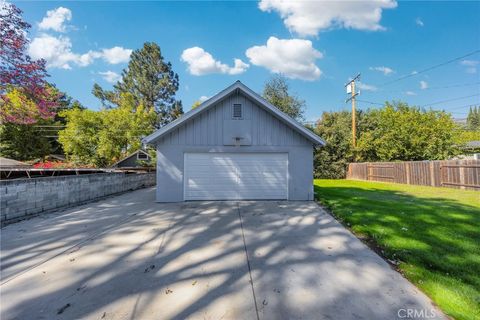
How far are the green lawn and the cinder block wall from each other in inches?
333

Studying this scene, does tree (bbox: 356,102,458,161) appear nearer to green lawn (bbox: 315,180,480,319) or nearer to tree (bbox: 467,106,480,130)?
green lawn (bbox: 315,180,480,319)

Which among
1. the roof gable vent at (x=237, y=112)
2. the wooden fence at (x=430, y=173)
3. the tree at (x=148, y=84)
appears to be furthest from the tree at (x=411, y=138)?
the tree at (x=148, y=84)

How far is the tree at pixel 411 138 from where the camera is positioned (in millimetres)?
20062

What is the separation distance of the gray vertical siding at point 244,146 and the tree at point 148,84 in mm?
22113

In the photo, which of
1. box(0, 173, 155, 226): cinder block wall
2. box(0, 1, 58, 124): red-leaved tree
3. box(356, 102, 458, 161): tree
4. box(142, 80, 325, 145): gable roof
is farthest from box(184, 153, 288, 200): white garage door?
box(356, 102, 458, 161): tree

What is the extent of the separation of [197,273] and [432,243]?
420 cm

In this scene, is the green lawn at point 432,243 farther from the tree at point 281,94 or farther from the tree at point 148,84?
the tree at point 148,84

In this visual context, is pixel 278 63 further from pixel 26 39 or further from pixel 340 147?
pixel 26 39

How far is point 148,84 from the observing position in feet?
93.0

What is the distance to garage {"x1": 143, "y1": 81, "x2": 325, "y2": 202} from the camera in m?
8.73

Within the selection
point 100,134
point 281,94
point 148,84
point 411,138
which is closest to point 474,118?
point 411,138

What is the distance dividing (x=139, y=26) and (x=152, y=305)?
41.1ft

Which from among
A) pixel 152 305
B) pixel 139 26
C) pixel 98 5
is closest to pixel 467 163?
pixel 152 305

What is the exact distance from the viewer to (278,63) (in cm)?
2303
